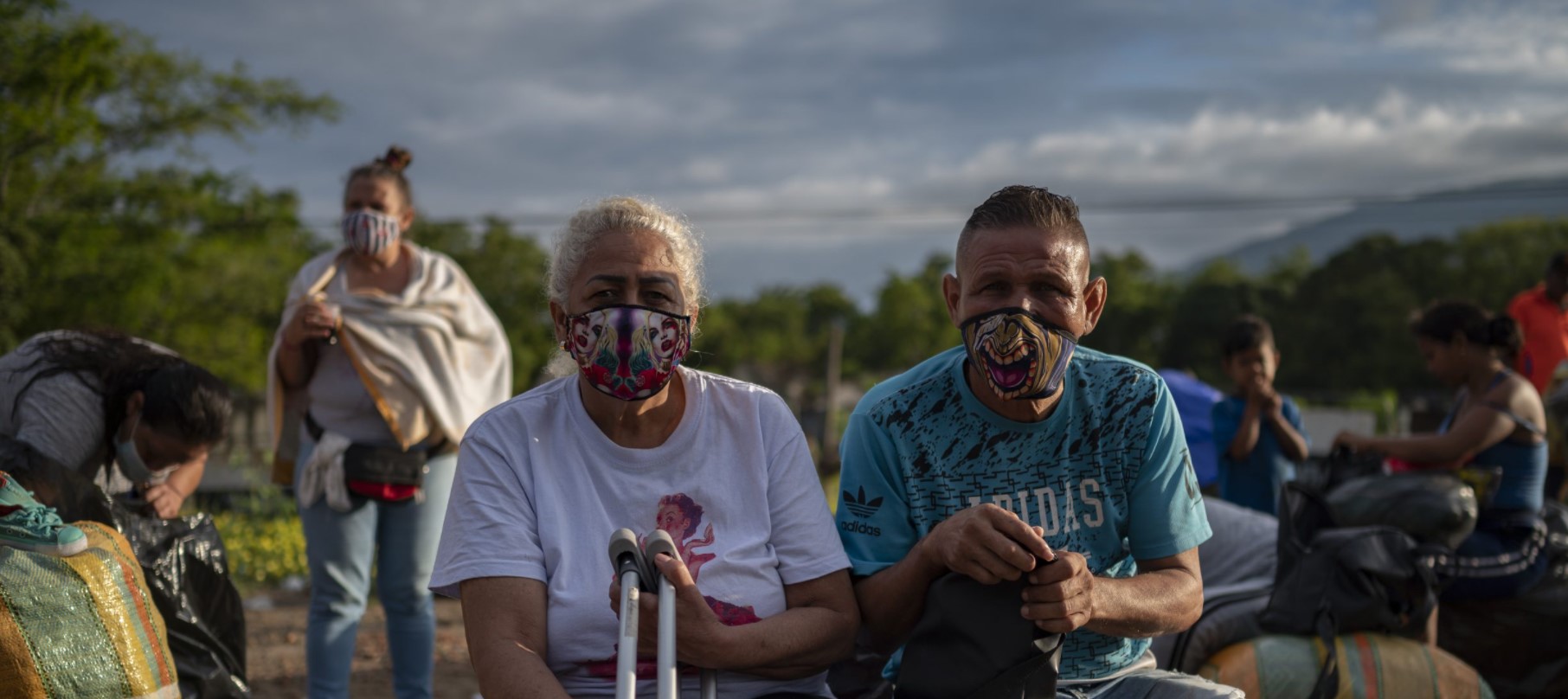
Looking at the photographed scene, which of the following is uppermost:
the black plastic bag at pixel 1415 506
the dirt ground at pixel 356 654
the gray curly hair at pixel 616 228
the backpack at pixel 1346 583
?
the gray curly hair at pixel 616 228

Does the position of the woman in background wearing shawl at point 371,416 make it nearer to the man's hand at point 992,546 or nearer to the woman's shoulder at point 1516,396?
the man's hand at point 992,546

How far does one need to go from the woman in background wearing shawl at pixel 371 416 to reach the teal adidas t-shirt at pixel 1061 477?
6.91 feet

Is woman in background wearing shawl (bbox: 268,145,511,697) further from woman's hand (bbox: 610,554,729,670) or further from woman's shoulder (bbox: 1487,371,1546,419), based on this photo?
woman's shoulder (bbox: 1487,371,1546,419)

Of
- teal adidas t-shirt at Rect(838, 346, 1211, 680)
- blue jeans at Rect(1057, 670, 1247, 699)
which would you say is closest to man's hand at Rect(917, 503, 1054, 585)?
teal adidas t-shirt at Rect(838, 346, 1211, 680)

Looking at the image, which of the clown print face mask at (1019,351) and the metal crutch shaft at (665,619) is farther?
the clown print face mask at (1019,351)

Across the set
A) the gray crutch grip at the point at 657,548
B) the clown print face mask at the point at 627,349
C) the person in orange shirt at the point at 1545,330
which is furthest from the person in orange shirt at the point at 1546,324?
the gray crutch grip at the point at 657,548

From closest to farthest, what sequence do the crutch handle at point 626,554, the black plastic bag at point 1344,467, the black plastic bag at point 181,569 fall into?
the crutch handle at point 626,554 < the black plastic bag at point 181,569 < the black plastic bag at point 1344,467

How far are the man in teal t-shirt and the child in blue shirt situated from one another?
10.6 feet

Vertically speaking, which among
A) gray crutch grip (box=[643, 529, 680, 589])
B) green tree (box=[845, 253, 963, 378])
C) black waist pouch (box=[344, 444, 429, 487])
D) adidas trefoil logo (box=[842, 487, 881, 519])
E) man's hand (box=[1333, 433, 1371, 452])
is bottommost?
green tree (box=[845, 253, 963, 378])

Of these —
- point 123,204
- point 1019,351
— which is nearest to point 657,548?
point 1019,351

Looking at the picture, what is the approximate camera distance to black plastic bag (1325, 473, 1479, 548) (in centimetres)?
430

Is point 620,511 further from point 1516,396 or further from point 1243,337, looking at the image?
point 1516,396

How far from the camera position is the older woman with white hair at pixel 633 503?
238 cm

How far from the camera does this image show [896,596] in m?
2.56
